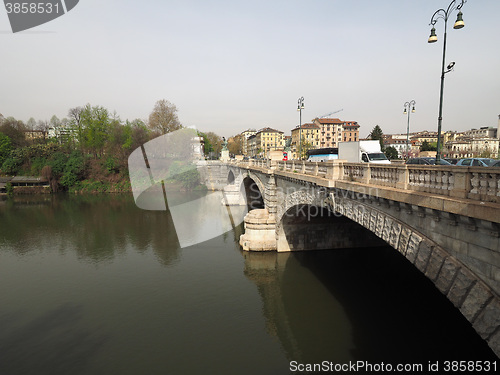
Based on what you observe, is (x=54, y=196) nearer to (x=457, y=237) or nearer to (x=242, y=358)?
(x=242, y=358)

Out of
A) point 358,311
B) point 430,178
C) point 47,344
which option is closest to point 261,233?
point 358,311

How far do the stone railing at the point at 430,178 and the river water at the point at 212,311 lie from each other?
21.7 feet

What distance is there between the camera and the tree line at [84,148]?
57.1 m

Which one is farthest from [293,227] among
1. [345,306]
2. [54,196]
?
[54,196]

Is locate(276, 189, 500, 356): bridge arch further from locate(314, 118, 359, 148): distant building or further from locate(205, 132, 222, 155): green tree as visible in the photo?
locate(205, 132, 222, 155): green tree

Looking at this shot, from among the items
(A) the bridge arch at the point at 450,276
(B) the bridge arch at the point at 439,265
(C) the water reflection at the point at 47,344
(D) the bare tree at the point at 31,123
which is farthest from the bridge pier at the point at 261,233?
(D) the bare tree at the point at 31,123

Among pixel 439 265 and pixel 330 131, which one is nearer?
pixel 439 265

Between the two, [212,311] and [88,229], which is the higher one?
[212,311]

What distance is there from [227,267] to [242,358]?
8518 mm

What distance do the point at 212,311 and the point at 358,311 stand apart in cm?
672

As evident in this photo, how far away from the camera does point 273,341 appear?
1196 cm

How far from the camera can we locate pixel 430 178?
6816mm

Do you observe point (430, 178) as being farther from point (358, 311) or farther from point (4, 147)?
point (4, 147)

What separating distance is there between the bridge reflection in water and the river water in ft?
0.17
